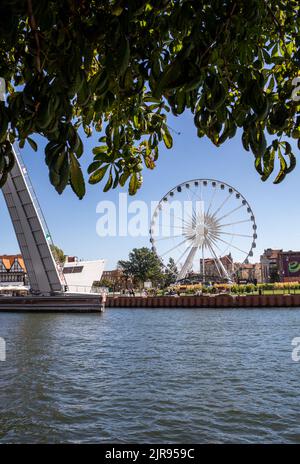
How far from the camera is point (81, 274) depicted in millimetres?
54969

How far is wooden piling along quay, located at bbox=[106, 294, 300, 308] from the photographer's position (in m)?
50.2

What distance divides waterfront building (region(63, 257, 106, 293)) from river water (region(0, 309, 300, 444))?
32569 millimetres

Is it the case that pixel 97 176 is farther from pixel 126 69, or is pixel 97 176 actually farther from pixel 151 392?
pixel 151 392

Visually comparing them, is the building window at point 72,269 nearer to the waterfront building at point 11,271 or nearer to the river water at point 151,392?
the river water at point 151,392

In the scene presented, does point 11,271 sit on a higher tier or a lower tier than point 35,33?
higher

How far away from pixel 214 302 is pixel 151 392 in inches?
1659

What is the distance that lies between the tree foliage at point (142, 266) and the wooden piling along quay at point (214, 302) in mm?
44487

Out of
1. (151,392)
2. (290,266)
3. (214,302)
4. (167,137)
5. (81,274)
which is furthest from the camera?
(290,266)

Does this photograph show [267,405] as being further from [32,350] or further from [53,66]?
[32,350]

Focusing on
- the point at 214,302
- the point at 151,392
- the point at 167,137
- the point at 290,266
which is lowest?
the point at 151,392

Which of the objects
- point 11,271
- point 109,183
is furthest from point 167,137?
point 11,271

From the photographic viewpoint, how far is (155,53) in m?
2.03

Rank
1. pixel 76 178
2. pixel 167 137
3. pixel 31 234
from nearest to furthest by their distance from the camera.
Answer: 1. pixel 76 178
2. pixel 167 137
3. pixel 31 234
